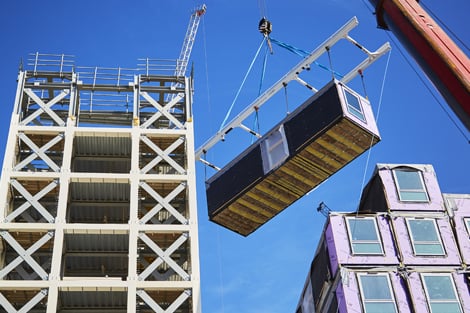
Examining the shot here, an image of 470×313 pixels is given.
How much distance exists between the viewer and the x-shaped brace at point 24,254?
182 feet

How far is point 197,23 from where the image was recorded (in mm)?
106812

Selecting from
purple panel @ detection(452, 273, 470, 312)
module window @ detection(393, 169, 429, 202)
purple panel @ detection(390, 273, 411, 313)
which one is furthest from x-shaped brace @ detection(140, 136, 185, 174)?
purple panel @ detection(452, 273, 470, 312)

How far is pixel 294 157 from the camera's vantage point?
49.4 m

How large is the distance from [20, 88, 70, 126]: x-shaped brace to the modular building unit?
17.6 m

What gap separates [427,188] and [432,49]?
22.3 m

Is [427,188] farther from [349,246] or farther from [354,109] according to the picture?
[354,109]

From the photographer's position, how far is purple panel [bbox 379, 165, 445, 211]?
54.0 m

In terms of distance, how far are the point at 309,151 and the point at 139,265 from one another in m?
16.8

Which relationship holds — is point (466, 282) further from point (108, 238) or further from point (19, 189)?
point (19, 189)

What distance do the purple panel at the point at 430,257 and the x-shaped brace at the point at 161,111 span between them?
2116 cm

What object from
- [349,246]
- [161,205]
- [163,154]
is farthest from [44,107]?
[349,246]

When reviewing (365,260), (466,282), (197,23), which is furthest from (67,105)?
(197,23)

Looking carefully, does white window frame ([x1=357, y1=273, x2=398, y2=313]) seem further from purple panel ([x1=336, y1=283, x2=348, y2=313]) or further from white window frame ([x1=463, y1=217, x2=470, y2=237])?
white window frame ([x1=463, y1=217, x2=470, y2=237])

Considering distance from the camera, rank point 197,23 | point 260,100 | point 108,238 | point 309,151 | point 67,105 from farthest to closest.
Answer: point 197,23 → point 67,105 → point 260,100 → point 108,238 → point 309,151
